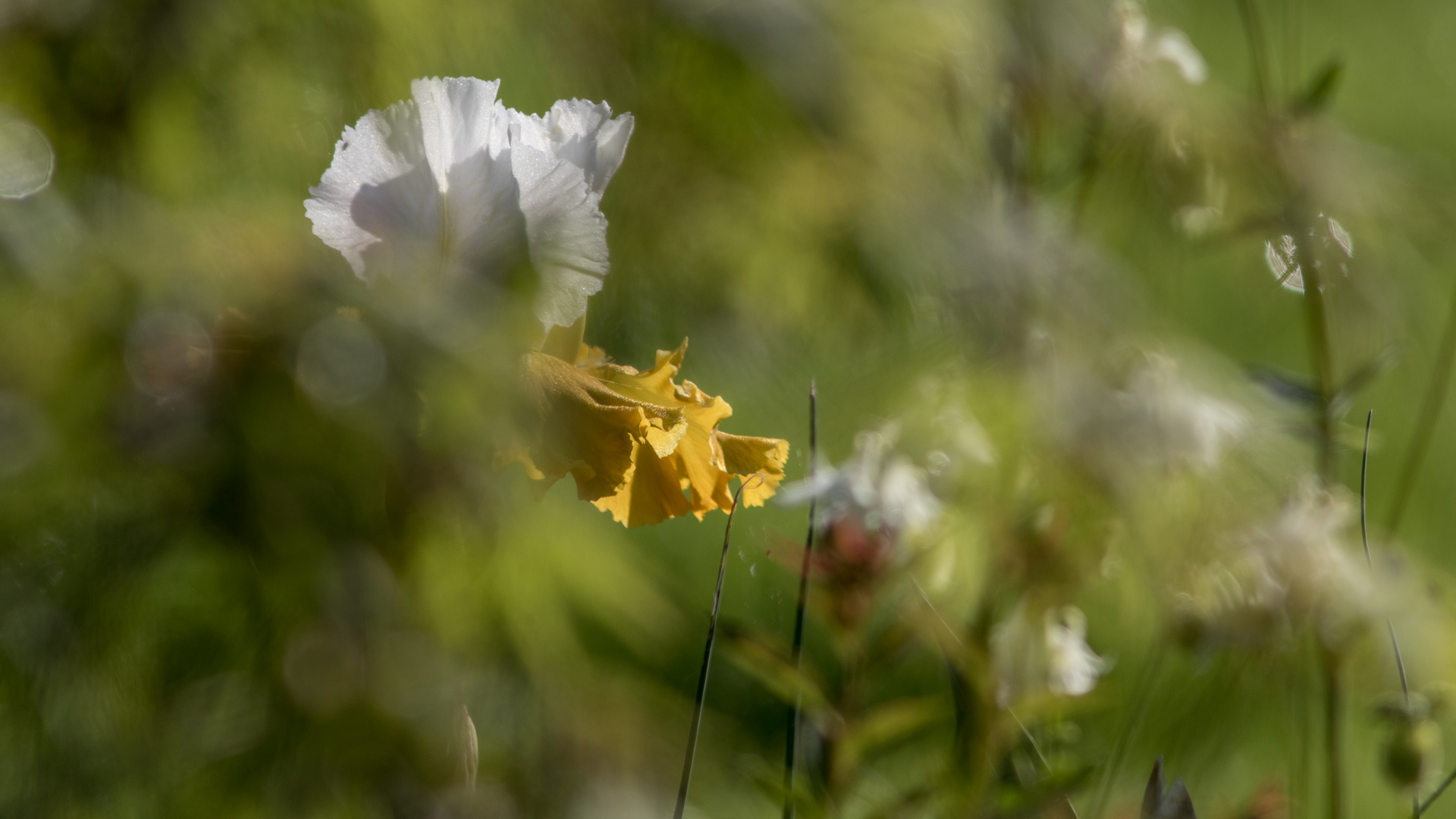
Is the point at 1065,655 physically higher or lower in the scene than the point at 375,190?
lower

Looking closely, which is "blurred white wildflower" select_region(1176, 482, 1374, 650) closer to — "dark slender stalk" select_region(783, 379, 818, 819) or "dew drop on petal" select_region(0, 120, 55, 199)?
"dark slender stalk" select_region(783, 379, 818, 819)

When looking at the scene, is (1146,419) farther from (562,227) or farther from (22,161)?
(22,161)

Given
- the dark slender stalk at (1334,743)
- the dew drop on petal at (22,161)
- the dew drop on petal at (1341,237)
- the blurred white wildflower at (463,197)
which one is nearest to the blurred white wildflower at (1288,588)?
the dark slender stalk at (1334,743)

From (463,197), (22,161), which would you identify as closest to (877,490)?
(463,197)

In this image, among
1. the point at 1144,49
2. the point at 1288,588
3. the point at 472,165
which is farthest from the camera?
the point at 1144,49

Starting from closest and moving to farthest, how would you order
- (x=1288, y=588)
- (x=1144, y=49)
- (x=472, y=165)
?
(x=472, y=165) < (x=1288, y=588) < (x=1144, y=49)

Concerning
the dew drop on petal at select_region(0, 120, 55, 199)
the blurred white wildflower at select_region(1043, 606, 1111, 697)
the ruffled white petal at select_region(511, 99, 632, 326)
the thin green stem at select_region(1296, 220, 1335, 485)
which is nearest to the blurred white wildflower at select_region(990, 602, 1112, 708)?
the blurred white wildflower at select_region(1043, 606, 1111, 697)
